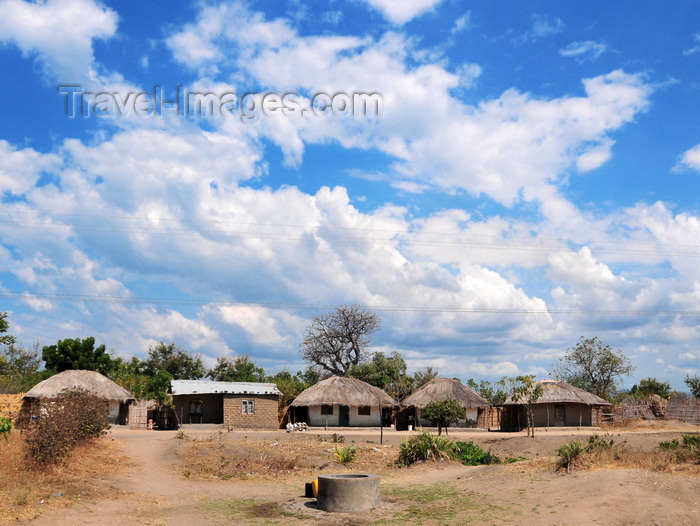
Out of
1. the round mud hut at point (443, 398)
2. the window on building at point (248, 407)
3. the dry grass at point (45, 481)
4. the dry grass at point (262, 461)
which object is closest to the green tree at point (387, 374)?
the round mud hut at point (443, 398)

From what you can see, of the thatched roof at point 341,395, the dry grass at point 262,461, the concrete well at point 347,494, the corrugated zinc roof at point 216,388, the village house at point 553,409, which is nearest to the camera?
the concrete well at point 347,494

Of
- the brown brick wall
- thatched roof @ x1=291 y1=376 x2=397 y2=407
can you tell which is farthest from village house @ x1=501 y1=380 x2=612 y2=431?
the brown brick wall

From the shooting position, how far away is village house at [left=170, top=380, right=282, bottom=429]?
142ft

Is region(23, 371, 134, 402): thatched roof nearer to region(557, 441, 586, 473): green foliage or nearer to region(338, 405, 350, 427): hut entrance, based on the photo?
region(338, 405, 350, 427): hut entrance

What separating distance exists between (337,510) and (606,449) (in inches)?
338

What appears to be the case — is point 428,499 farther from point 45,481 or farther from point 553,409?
point 553,409

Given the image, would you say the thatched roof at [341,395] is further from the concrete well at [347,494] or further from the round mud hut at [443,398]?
the concrete well at [347,494]

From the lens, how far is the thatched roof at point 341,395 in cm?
4591

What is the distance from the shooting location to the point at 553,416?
45906 mm

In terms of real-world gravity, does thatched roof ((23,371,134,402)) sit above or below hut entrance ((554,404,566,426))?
above

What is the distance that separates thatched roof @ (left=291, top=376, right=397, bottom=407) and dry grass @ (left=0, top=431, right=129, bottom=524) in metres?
25.2

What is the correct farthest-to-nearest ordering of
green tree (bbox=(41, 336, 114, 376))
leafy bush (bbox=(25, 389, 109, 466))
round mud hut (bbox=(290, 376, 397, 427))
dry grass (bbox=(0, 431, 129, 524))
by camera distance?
green tree (bbox=(41, 336, 114, 376))
round mud hut (bbox=(290, 376, 397, 427))
leafy bush (bbox=(25, 389, 109, 466))
dry grass (bbox=(0, 431, 129, 524))

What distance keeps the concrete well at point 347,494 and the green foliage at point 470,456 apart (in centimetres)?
922

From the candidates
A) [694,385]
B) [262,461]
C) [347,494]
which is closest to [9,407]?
[262,461]
